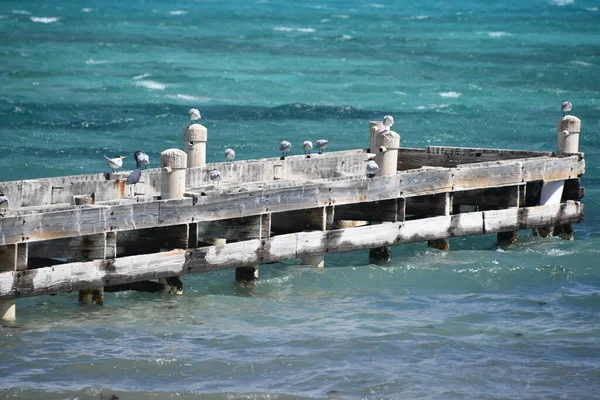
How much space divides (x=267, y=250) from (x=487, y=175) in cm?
485

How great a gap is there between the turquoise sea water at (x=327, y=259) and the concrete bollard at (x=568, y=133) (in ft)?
5.67

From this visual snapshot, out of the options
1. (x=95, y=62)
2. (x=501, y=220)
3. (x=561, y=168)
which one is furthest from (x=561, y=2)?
(x=501, y=220)

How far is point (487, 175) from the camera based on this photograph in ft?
78.4

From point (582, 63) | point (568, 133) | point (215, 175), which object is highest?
point (568, 133)

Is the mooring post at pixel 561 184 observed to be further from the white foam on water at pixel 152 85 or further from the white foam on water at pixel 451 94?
the white foam on water at pixel 152 85

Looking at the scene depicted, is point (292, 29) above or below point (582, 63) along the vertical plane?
above

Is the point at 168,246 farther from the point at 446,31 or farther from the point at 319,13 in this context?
the point at 319,13

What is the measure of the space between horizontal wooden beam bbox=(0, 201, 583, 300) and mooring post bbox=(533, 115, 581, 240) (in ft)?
0.85

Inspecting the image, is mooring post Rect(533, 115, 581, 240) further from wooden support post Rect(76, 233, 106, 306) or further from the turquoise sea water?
wooden support post Rect(76, 233, 106, 306)

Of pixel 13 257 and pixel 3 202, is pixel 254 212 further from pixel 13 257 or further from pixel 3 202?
pixel 13 257

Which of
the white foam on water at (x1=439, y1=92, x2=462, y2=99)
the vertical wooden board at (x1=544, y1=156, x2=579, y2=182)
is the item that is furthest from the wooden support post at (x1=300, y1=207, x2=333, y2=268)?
the white foam on water at (x1=439, y1=92, x2=462, y2=99)

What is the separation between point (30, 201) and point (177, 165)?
8.15 feet

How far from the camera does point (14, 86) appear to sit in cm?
5656

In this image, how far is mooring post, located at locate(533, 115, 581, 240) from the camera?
25312 millimetres
